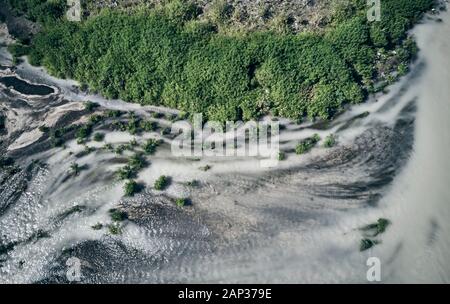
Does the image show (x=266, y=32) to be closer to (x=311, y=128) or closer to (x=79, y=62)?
(x=311, y=128)

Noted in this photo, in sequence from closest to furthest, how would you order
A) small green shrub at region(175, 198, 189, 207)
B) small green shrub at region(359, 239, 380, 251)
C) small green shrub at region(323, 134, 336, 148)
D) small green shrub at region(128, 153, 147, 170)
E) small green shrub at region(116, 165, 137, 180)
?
small green shrub at region(359, 239, 380, 251)
small green shrub at region(175, 198, 189, 207)
small green shrub at region(116, 165, 137, 180)
small green shrub at region(128, 153, 147, 170)
small green shrub at region(323, 134, 336, 148)

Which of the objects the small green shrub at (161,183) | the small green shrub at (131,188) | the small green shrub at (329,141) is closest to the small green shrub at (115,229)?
the small green shrub at (131,188)

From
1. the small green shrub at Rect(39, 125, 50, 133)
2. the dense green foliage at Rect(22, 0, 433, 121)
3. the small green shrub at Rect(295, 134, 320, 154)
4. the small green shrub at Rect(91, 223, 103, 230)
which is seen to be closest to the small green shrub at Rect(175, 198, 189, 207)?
the small green shrub at Rect(91, 223, 103, 230)

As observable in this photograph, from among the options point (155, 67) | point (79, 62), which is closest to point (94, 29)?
point (79, 62)

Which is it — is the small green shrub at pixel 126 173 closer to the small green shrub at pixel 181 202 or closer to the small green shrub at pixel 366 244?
the small green shrub at pixel 181 202

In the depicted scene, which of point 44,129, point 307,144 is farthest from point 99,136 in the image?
point 307,144

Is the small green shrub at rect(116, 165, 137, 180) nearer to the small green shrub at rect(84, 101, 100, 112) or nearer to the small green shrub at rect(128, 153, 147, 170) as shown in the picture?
the small green shrub at rect(128, 153, 147, 170)
